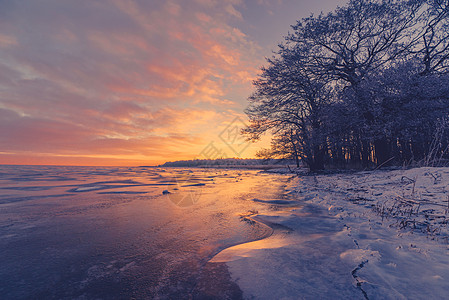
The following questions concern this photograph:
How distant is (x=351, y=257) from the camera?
69.0 inches

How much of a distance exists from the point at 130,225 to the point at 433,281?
11.7ft

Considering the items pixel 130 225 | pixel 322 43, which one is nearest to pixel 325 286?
pixel 130 225

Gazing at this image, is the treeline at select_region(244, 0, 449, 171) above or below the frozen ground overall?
above

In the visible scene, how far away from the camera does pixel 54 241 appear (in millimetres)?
2488

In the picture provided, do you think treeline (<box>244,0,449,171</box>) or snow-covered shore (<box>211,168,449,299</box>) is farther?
treeline (<box>244,0,449,171</box>)

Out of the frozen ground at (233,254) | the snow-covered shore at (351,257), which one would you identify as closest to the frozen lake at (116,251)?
the frozen ground at (233,254)

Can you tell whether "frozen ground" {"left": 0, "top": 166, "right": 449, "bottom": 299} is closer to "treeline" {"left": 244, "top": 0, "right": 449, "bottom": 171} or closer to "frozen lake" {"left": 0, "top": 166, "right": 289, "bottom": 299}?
"frozen lake" {"left": 0, "top": 166, "right": 289, "bottom": 299}

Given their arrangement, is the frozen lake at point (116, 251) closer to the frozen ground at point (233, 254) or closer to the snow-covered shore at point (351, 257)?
the frozen ground at point (233, 254)

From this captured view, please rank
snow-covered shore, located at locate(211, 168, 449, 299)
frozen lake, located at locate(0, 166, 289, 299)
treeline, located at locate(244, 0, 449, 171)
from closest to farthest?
snow-covered shore, located at locate(211, 168, 449, 299) → frozen lake, located at locate(0, 166, 289, 299) → treeline, located at locate(244, 0, 449, 171)

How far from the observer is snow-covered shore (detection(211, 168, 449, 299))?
1.30m

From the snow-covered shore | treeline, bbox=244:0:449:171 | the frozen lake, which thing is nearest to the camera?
the snow-covered shore

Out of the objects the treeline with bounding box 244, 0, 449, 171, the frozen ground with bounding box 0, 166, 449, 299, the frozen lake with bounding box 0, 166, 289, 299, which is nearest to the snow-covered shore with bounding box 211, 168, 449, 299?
the frozen ground with bounding box 0, 166, 449, 299

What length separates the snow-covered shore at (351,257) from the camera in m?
1.30

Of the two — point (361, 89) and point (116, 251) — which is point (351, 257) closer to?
point (116, 251)
